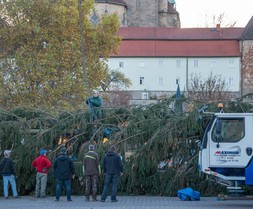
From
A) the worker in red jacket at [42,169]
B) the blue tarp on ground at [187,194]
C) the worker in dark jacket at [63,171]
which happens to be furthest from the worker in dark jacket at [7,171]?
the blue tarp on ground at [187,194]

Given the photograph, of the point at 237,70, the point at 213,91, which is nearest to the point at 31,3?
the point at 213,91

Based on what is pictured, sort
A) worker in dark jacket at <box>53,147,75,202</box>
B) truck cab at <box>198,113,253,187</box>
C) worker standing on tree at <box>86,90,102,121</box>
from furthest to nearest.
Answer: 1. worker standing on tree at <box>86,90,102,121</box>
2. worker in dark jacket at <box>53,147,75,202</box>
3. truck cab at <box>198,113,253,187</box>

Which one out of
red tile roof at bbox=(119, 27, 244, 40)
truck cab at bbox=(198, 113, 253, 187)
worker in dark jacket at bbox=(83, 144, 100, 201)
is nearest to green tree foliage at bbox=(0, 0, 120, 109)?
worker in dark jacket at bbox=(83, 144, 100, 201)

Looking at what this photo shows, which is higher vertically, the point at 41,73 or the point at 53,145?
the point at 41,73

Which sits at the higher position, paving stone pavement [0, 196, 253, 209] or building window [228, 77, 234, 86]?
building window [228, 77, 234, 86]

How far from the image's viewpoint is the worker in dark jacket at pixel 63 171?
82.8 ft

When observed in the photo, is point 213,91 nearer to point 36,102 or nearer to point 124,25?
point 36,102

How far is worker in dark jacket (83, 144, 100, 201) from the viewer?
24.8 metres

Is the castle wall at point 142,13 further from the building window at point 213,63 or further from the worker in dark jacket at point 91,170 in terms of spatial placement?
the worker in dark jacket at point 91,170

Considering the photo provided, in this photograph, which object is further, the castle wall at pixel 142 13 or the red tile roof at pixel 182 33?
the castle wall at pixel 142 13

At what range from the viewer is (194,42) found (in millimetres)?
123938

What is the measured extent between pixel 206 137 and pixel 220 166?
97 cm

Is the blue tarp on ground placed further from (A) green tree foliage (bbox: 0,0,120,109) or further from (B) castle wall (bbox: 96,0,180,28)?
(B) castle wall (bbox: 96,0,180,28)

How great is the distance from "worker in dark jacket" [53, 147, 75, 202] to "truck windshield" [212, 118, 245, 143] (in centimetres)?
502
